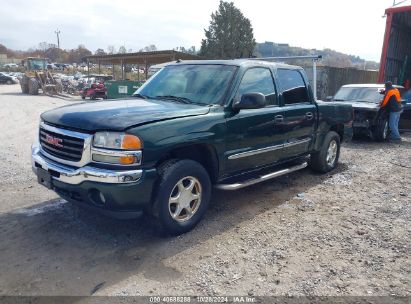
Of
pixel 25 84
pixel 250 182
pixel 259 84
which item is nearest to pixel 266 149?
pixel 250 182

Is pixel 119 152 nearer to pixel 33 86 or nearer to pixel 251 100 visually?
pixel 251 100

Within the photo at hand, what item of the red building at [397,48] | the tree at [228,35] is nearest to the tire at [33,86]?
the tree at [228,35]

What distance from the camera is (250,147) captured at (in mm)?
4629

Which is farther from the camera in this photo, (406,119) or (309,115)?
(406,119)

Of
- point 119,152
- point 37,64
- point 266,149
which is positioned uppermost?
point 37,64

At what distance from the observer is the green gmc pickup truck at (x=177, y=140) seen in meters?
3.43

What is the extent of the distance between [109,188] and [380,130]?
9.16 metres

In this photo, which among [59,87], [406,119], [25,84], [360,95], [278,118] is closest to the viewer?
[278,118]

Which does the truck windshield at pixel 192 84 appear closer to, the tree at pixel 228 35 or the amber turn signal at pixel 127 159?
the amber turn signal at pixel 127 159

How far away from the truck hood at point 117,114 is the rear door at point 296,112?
1.63 m

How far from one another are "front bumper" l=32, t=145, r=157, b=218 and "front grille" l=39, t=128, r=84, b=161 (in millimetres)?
133

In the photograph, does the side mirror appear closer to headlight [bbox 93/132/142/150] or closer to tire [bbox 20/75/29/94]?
headlight [bbox 93/132/142/150]

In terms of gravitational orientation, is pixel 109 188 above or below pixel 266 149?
below

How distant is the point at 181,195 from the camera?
393 cm
